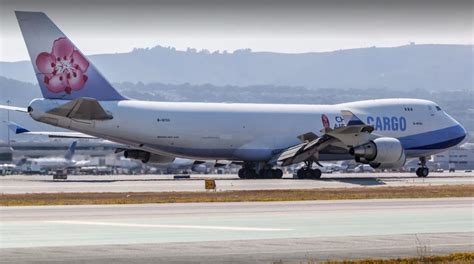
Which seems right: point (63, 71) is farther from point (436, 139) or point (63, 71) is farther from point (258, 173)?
point (436, 139)

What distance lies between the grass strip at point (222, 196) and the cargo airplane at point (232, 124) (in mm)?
11950

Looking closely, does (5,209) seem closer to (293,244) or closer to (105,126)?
(293,244)

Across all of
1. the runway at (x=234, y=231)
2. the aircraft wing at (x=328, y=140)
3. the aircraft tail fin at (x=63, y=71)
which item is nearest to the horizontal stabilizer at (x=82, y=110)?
the aircraft tail fin at (x=63, y=71)

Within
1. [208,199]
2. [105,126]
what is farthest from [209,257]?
[105,126]

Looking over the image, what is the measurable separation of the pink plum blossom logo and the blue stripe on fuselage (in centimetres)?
2029

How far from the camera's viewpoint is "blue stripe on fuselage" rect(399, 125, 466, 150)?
2591 inches

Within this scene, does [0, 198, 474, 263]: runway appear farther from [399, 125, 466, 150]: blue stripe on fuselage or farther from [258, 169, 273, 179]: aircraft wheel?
[399, 125, 466, 150]: blue stripe on fuselage

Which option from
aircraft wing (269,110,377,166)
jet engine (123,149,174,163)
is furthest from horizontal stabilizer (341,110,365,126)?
jet engine (123,149,174,163)

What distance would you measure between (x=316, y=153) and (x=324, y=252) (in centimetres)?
4259

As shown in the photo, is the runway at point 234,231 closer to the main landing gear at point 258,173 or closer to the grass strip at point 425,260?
the grass strip at point 425,260

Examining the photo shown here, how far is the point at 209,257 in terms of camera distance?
1872 cm

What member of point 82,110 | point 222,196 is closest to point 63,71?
point 82,110

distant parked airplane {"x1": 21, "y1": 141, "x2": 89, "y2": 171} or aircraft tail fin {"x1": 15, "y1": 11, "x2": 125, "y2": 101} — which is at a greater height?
aircraft tail fin {"x1": 15, "y1": 11, "x2": 125, "y2": 101}

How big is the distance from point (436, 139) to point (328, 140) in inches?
383
